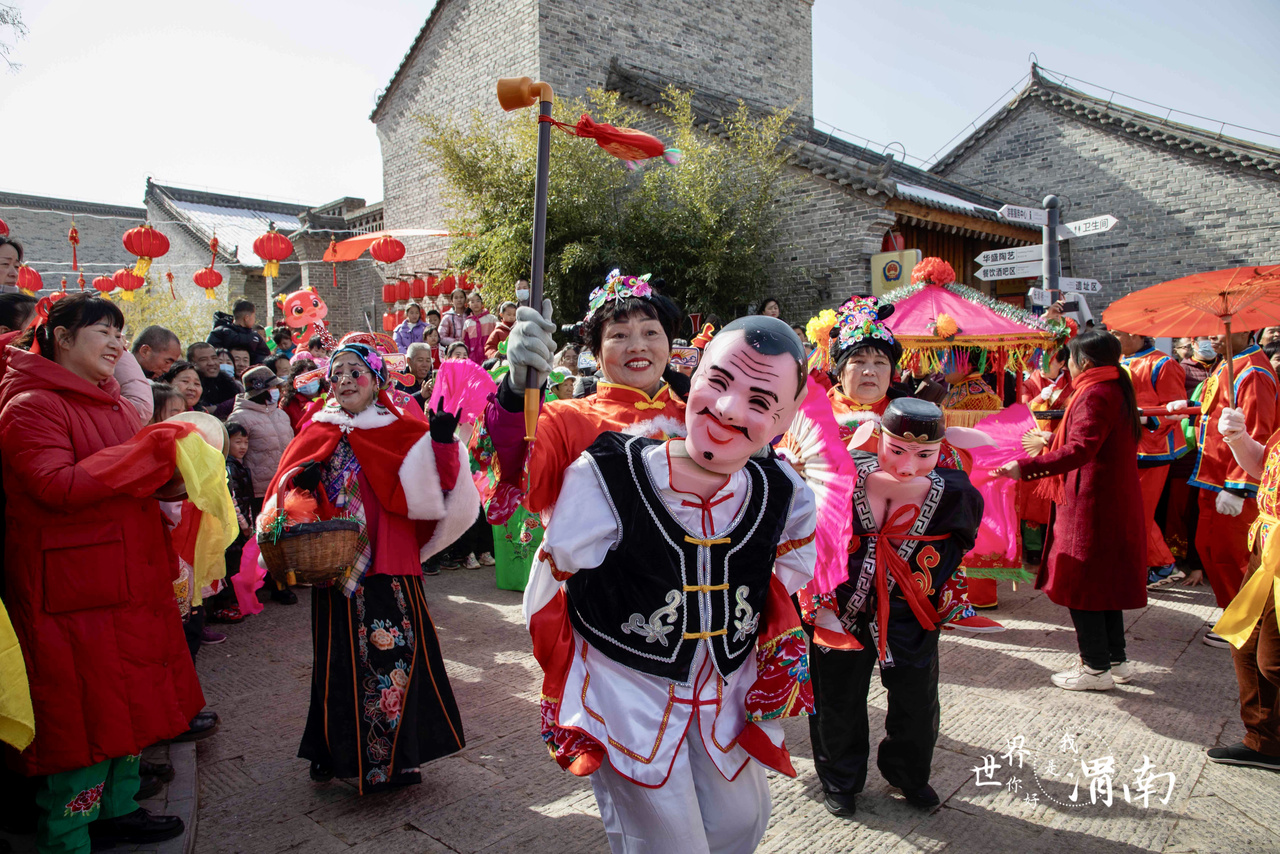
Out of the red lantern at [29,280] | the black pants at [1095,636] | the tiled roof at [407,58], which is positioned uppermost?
the tiled roof at [407,58]

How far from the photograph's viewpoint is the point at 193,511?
3600 mm

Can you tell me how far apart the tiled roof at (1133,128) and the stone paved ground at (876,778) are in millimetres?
15244

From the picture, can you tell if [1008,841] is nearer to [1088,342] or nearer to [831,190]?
[1088,342]

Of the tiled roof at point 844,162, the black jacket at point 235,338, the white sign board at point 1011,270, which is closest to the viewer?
the black jacket at point 235,338

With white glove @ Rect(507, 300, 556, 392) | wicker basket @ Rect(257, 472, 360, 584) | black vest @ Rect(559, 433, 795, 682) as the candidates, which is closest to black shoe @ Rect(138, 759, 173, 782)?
wicker basket @ Rect(257, 472, 360, 584)

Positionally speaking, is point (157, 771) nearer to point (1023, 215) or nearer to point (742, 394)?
point (742, 394)

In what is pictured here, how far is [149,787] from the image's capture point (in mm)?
3293

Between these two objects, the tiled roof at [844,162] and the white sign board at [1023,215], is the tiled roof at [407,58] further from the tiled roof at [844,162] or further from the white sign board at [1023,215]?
the white sign board at [1023,215]

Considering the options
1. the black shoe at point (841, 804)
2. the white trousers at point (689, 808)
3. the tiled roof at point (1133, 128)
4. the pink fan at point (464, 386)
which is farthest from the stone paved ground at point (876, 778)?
the tiled roof at point (1133, 128)

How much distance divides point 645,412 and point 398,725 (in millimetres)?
1876

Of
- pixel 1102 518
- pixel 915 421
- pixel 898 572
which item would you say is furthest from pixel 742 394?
pixel 1102 518

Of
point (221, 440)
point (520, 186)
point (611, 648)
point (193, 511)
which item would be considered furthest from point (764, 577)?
point (520, 186)

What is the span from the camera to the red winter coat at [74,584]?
2.60 meters

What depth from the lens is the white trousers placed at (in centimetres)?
191
